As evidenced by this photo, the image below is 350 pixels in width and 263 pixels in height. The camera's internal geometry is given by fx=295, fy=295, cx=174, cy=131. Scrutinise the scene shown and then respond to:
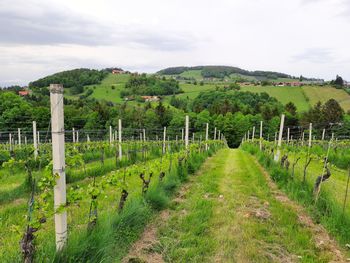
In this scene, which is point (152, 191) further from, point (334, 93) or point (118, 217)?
point (334, 93)

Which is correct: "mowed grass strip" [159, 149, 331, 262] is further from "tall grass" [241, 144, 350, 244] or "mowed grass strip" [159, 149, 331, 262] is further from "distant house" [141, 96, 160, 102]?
"distant house" [141, 96, 160, 102]

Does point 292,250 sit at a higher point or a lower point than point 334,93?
lower

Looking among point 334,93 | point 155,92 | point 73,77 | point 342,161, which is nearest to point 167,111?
point 155,92

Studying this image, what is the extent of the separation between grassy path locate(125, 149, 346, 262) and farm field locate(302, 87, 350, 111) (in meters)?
74.5

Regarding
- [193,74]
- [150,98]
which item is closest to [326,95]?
[150,98]

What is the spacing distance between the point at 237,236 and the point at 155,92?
82329 millimetres

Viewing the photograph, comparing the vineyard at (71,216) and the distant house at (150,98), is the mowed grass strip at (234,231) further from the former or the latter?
the distant house at (150,98)

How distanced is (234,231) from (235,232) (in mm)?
40

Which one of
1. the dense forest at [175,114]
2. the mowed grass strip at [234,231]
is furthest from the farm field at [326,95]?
the mowed grass strip at [234,231]

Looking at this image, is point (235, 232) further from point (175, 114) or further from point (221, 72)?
point (221, 72)

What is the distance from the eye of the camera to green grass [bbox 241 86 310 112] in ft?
260

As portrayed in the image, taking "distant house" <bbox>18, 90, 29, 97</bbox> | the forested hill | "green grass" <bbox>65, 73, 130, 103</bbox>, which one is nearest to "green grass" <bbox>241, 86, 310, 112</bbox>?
"green grass" <bbox>65, 73, 130, 103</bbox>

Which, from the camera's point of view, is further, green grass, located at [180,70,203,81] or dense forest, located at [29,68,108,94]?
green grass, located at [180,70,203,81]

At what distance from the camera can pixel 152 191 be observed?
20.7ft
